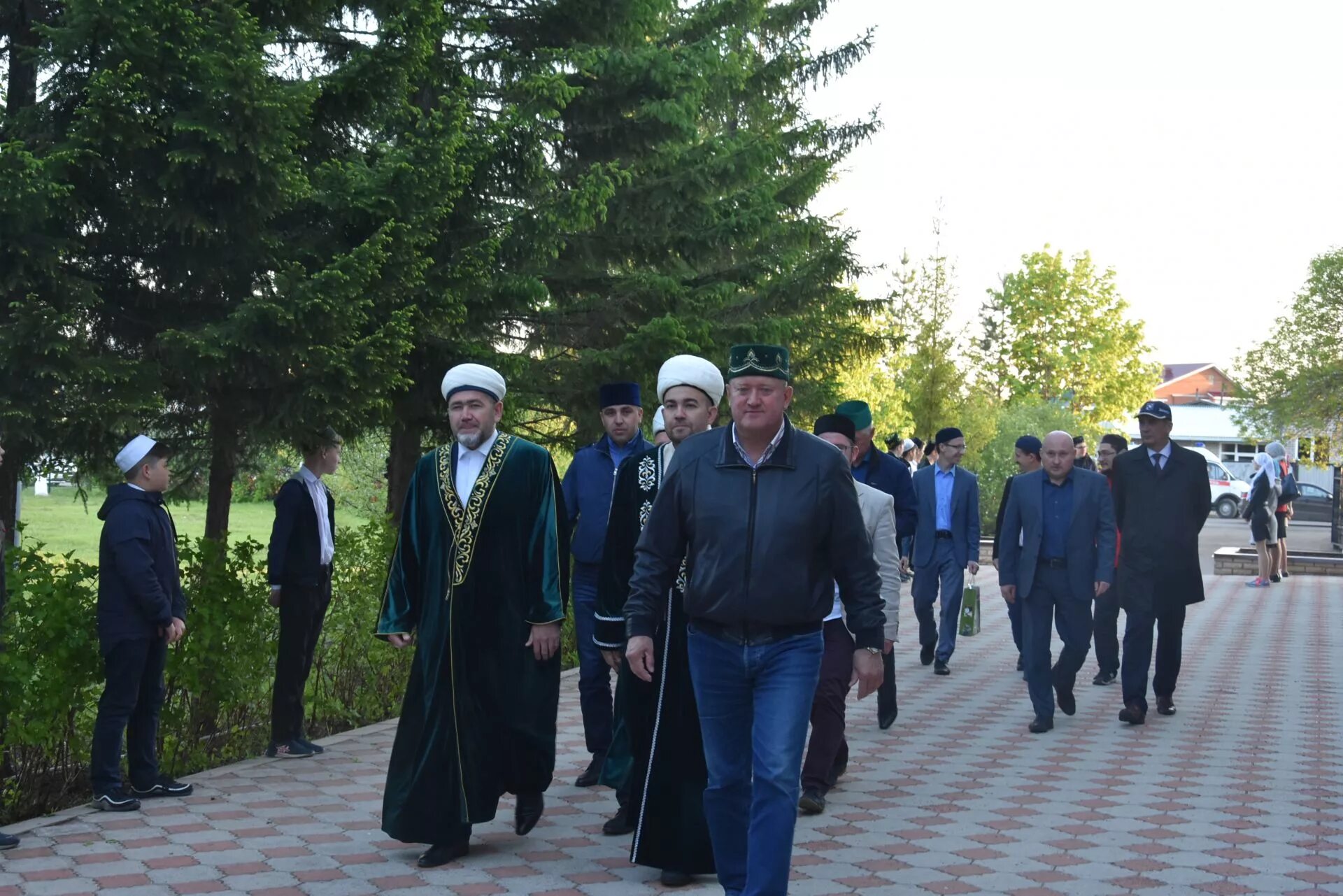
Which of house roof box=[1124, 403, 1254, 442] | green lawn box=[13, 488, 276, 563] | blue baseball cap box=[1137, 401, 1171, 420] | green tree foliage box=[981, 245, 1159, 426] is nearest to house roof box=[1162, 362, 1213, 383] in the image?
house roof box=[1124, 403, 1254, 442]

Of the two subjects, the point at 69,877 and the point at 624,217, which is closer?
the point at 69,877

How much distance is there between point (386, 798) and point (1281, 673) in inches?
383

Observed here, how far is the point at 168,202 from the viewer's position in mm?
9734

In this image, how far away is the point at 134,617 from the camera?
23.2ft

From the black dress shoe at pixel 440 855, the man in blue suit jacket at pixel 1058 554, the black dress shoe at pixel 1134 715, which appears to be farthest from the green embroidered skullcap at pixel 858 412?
the black dress shoe at pixel 440 855

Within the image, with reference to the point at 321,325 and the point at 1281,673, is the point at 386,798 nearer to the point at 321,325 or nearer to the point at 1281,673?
the point at 321,325

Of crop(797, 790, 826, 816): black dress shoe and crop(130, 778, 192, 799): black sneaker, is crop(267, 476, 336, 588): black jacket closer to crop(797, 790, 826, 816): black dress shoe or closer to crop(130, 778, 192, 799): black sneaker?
crop(130, 778, 192, 799): black sneaker

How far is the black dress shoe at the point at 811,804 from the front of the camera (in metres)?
7.19

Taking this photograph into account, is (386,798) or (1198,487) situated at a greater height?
(1198,487)

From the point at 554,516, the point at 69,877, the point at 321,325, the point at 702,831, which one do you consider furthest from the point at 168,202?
the point at 702,831

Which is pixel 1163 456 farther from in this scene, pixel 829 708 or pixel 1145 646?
pixel 829 708

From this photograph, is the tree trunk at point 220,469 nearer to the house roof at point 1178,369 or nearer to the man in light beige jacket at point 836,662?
the man in light beige jacket at point 836,662

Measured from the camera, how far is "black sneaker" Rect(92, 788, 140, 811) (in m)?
6.98

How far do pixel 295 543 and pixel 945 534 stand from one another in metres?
6.11
